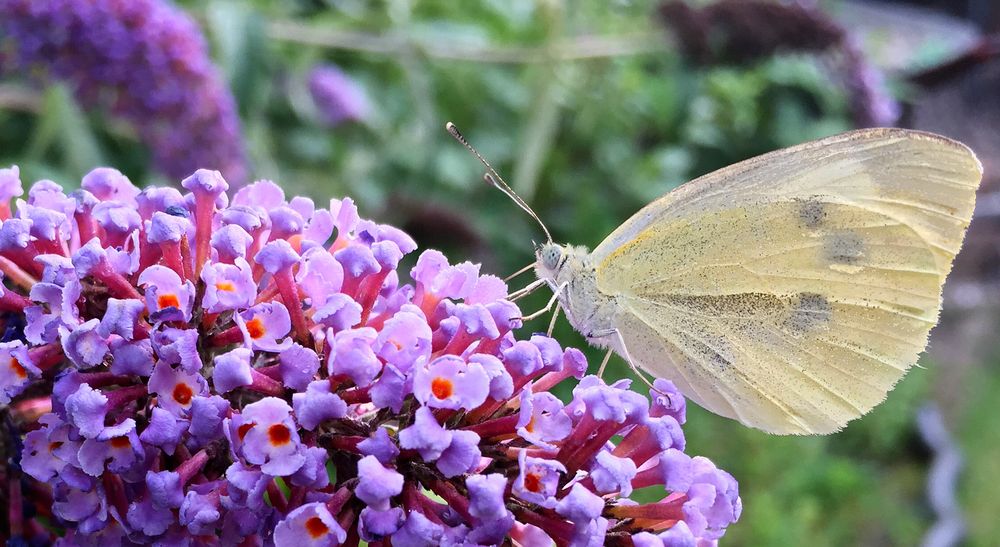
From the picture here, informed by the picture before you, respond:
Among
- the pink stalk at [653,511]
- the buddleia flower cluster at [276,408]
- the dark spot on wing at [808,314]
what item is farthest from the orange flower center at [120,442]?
the dark spot on wing at [808,314]

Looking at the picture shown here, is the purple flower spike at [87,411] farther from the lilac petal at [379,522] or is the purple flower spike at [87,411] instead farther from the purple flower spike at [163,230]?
the lilac petal at [379,522]

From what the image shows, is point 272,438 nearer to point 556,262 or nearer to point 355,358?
point 355,358

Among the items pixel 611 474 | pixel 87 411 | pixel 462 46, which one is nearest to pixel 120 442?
pixel 87 411

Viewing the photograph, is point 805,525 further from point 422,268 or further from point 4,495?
point 4,495

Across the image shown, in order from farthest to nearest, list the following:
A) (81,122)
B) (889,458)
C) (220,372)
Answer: (889,458) < (81,122) < (220,372)

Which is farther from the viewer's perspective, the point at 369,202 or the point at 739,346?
the point at 369,202

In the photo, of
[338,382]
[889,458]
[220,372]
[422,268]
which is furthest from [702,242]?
[889,458]
